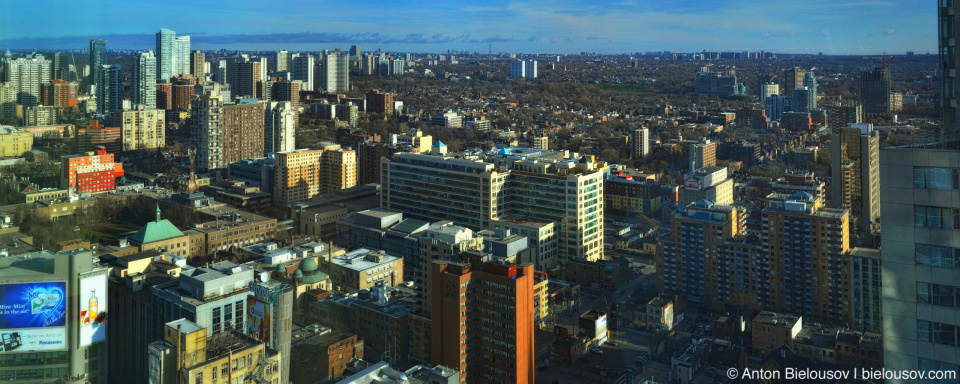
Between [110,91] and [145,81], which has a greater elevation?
[145,81]

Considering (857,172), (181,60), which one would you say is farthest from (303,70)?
(857,172)

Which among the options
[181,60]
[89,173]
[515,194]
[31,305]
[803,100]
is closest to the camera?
[31,305]

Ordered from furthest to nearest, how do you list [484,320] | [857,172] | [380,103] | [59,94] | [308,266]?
[380,103], [59,94], [857,172], [308,266], [484,320]

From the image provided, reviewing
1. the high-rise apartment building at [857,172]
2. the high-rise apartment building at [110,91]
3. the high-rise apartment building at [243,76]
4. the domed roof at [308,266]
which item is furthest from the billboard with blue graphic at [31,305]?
the high-rise apartment building at [243,76]

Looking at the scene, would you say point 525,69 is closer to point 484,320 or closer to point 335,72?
point 335,72

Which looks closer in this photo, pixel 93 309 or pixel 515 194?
pixel 93 309

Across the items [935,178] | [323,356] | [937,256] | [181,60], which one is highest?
[181,60]

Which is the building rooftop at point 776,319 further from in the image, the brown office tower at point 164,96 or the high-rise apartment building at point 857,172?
the brown office tower at point 164,96
